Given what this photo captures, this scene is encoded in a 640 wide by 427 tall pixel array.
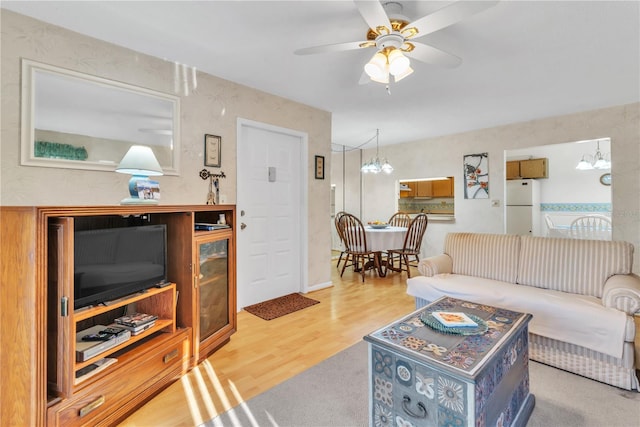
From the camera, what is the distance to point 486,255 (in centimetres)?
295

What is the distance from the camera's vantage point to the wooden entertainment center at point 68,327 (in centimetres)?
127

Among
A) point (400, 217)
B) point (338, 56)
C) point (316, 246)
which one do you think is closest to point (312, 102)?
point (338, 56)

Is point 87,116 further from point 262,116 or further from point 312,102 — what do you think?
point 312,102

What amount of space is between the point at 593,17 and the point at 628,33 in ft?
1.57

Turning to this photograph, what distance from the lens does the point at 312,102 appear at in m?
3.75

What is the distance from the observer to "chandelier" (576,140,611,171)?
5160 mm

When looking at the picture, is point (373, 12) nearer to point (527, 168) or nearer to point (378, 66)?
point (378, 66)

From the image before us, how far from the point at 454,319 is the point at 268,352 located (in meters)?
1.44

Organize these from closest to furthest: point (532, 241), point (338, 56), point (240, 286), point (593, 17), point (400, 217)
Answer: point (593, 17) < point (338, 56) < point (532, 241) < point (240, 286) < point (400, 217)

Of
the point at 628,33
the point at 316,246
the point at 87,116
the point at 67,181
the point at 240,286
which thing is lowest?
the point at 240,286

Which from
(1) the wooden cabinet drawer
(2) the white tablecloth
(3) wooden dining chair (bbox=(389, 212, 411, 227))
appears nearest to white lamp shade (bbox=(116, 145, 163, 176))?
(1) the wooden cabinet drawer

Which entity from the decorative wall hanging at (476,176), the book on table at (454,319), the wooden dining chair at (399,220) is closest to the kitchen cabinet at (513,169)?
the decorative wall hanging at (476,176)

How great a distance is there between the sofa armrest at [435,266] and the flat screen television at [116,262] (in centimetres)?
227

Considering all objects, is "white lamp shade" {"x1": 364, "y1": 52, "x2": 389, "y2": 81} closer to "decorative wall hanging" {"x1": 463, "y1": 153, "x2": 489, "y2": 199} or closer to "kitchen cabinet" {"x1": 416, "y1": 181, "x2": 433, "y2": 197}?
"decorative wall hanging" {"x1": 463, "y1": 153, "x2": 489, "y2": 199}
